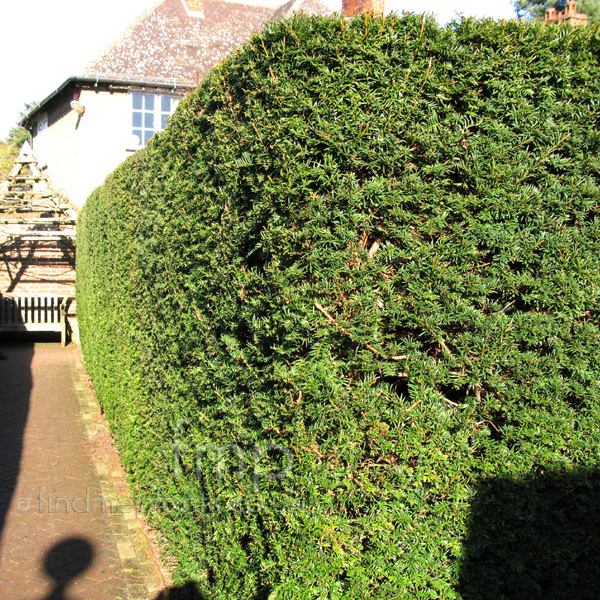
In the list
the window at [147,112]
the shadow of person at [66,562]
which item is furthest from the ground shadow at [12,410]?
the window at [147,112]

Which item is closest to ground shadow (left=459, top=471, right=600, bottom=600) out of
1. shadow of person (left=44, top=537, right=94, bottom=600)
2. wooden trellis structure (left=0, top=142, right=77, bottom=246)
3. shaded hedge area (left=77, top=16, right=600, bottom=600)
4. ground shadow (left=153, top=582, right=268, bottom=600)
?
shaded hedge area (left=77, top=16, right=600, bottom=600)

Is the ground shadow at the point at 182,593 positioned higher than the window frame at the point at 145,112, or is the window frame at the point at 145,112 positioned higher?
the window frame at the point at 145,112

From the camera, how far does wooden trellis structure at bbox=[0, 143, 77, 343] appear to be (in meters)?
16.7

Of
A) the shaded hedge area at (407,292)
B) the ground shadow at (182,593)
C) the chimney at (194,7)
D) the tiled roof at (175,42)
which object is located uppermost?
the chimney at (194,7)

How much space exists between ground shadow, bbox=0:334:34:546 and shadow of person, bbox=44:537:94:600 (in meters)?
0.70

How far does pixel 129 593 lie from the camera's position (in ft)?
14.1

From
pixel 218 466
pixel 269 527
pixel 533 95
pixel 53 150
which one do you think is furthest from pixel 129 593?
pixel 53 150

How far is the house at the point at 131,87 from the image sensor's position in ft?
59.4

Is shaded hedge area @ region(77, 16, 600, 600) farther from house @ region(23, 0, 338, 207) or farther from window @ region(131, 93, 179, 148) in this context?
window @ region(131, 93, 179, 148)

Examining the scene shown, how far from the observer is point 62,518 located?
5.56 m

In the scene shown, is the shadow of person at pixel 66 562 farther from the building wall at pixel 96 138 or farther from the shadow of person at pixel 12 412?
the building wall at pixel 96 138

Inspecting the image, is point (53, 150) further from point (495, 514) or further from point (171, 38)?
point (495, 514)

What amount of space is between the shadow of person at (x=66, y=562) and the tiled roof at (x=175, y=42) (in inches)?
603

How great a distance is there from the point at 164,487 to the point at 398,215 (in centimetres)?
327
